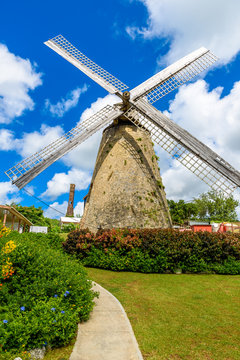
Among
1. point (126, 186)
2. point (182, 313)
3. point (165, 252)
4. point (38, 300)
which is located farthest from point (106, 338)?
point (126, 186)

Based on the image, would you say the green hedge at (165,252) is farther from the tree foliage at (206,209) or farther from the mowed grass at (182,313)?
the tree foliage at (206,209)

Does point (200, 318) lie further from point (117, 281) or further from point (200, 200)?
point (200, 200)

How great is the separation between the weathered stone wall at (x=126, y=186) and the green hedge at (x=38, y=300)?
8038 mm

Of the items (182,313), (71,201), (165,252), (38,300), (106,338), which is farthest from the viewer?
(71,201)

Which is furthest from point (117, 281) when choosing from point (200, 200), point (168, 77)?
point (200, 200)

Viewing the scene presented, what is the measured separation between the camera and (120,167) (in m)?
15.4

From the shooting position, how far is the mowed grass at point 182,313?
4500 millimetres

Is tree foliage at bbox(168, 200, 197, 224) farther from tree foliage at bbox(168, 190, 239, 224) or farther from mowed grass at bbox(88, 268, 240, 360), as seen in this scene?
mowed grass at bbox(88, 268, 240, 360)

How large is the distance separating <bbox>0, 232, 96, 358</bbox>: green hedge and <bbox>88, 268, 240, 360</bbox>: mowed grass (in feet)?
4.86

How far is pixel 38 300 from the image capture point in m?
4.79

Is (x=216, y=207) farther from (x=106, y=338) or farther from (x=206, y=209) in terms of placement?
(x=106, y=338)

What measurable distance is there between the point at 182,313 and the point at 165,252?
552 centimetres

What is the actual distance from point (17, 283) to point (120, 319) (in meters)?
2.49

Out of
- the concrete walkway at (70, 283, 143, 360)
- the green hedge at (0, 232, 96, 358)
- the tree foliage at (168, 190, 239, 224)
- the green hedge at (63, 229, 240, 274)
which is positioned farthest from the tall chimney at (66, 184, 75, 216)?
the concrete walkway at (70, 283, 143, 360)
